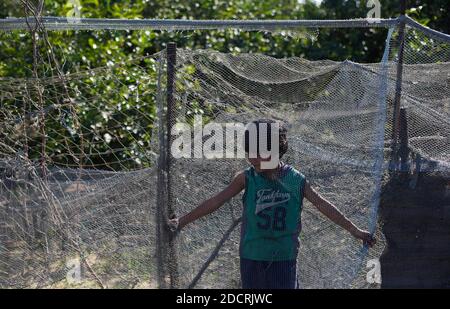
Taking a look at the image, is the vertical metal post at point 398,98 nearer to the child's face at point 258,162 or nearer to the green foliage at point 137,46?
the green foliage at point 137,46

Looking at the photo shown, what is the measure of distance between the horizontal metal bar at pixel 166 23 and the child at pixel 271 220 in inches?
35.0

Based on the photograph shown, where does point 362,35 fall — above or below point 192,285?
above

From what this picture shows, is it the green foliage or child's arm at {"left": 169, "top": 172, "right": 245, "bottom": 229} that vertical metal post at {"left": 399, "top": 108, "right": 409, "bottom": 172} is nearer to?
the green foliage

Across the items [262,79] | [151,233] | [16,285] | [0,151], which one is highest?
[262,79]

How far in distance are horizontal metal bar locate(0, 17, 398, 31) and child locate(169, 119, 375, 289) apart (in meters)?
0.89

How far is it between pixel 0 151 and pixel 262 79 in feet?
6.34

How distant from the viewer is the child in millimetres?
4500

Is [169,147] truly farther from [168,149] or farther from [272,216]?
[272,216]

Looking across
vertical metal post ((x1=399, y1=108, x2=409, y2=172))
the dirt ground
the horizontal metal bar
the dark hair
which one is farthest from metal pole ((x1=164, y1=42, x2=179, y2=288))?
vertical metal post ((x1=399, y1=108, x2=409, y2=172))

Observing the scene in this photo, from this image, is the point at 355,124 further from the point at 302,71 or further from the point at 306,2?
the point at 306,2
